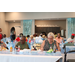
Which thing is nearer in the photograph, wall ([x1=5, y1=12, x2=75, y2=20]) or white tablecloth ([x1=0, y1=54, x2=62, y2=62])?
white tablecloth ([x1=0, y1=54, x2=62, y2=62])

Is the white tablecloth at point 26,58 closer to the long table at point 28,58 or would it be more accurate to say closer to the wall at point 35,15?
the long table at point 28,58

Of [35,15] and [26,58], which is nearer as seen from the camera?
[26,58]

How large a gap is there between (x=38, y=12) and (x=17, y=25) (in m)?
3.16

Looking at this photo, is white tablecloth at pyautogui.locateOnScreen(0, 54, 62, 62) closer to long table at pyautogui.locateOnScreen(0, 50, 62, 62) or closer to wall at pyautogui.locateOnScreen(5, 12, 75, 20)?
long table at pyautogui.locateOnScreen(0, 50, 62, 62)

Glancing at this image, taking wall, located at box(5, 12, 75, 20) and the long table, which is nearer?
the long table

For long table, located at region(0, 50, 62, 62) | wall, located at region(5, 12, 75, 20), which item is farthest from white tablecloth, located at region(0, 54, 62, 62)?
wall, located at region(5, 12, 75, 20)

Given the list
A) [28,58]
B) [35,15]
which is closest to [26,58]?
[28,58]

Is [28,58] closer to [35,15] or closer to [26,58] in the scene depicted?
[26,58]

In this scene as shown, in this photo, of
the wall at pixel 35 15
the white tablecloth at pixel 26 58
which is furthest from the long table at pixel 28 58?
the wall at pixel 35 15

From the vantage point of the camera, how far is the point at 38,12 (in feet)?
33.4

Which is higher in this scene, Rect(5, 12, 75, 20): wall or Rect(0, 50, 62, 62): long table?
Rect(5, 12, 75, 20): wall

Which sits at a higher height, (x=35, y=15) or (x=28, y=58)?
(x=35, y=15)

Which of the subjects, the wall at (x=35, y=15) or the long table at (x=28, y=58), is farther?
the wall at (x=35, y=15)
